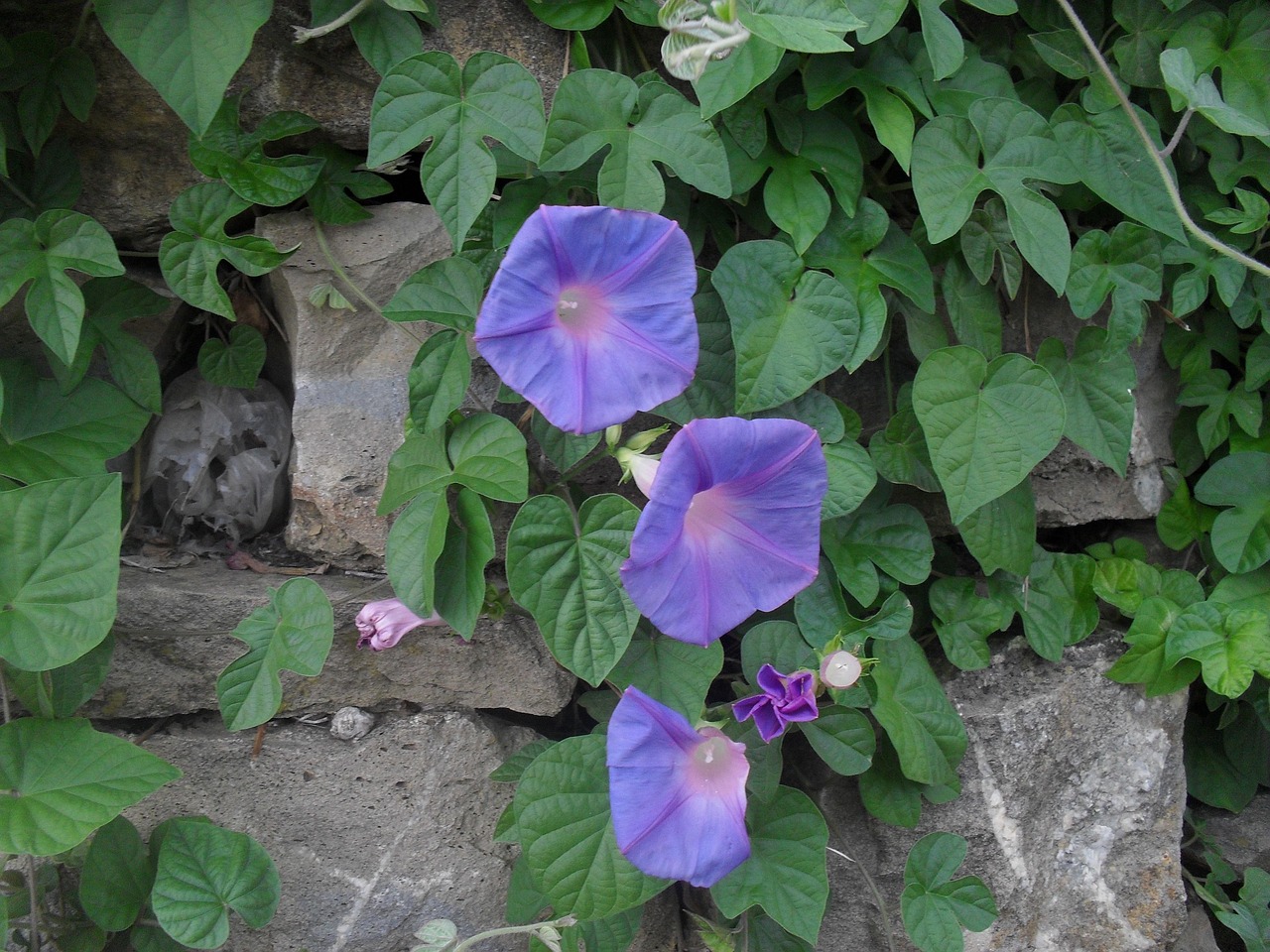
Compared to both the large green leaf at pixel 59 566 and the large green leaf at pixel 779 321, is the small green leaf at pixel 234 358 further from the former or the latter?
the large green leaf at pixel 779 321

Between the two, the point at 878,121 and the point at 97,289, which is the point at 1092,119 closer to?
the point at 878,121

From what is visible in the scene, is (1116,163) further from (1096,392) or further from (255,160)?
(255,160)

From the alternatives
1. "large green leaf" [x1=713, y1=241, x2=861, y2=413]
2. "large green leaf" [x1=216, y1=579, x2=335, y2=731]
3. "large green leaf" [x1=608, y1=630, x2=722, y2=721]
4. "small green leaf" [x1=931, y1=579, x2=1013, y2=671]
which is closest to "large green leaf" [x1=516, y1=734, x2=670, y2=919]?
"large green leaf" [x1=608, y1=630, x2=722, y2=721]

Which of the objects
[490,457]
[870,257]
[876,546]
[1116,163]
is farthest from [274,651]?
[1116,163]

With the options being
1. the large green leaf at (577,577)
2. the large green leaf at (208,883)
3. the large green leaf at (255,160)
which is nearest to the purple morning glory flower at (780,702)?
the large green leaf at (577,577)

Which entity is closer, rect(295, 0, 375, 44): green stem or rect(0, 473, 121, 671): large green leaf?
rect(0, 473, 121, 671): large green leaf

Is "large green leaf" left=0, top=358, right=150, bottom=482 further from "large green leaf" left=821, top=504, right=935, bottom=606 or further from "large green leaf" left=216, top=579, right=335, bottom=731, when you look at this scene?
"large green leaf" left=821, top=504, right=935, bottom=606

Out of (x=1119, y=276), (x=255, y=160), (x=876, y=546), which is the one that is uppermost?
(x=255, y=160)
